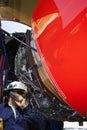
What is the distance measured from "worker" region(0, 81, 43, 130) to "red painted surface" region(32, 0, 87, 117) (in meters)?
0.66

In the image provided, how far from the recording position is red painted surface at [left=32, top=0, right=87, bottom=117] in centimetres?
220

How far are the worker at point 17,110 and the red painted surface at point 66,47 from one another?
66 cm

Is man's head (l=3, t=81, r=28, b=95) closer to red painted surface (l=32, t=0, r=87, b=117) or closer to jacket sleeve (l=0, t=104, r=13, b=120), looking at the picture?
jacket sleeve (l=0, t=104, r=13, b=120)

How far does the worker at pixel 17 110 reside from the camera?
9.94 feet

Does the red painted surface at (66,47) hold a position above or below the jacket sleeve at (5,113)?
above

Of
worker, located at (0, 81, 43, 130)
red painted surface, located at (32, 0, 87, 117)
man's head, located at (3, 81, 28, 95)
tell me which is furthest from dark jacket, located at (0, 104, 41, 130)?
red painted surface, located at (32, 0, 87, 117)

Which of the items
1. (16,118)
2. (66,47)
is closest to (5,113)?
(16,118)

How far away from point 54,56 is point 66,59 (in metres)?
0.08

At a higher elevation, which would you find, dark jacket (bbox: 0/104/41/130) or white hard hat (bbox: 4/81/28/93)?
white hard hat (bbox: 4/81/28/93)

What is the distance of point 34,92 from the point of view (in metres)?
2.74

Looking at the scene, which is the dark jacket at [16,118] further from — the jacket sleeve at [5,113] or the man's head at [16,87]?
the man's head at [16,87]

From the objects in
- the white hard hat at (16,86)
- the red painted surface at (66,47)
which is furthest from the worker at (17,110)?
the red painted surface at (66,47)

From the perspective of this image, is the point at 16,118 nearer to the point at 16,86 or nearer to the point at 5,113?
the point at 5,113

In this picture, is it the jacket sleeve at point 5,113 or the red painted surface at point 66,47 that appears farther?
the jacket sleeve at point 5,113
